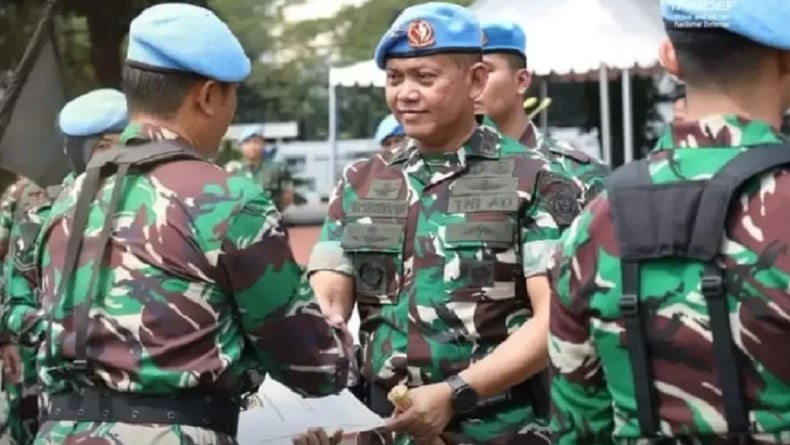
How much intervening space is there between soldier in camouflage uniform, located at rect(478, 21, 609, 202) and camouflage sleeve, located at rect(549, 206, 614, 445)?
2.65m

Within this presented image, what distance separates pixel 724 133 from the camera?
237 cm

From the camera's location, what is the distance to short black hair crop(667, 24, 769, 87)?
2369 mm

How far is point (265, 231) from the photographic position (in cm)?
294

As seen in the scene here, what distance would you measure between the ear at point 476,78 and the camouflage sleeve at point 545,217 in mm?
294

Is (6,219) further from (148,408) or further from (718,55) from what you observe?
(718,55)

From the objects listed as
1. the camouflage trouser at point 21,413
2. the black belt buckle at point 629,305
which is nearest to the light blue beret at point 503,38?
the camouflage trouser at point 21,413

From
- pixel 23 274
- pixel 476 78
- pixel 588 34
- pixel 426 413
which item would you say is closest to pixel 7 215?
pixel 23 274

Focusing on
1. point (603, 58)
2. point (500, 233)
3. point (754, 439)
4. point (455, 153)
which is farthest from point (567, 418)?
point (603, 58)

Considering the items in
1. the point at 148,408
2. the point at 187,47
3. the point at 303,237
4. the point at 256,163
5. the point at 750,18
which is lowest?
the point at 303,237

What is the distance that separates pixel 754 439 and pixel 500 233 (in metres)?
1.22

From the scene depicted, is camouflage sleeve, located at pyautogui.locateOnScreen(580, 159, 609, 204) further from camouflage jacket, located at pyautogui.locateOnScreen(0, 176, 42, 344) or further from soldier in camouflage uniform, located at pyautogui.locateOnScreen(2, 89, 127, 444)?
camouflage jacket, located at pyautogui.locateOnScreen(0, 176, 42, 344)

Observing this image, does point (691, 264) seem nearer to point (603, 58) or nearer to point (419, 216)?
point (419, 216)

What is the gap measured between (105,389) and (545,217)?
111cm

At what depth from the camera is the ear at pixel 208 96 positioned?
3045 mm
